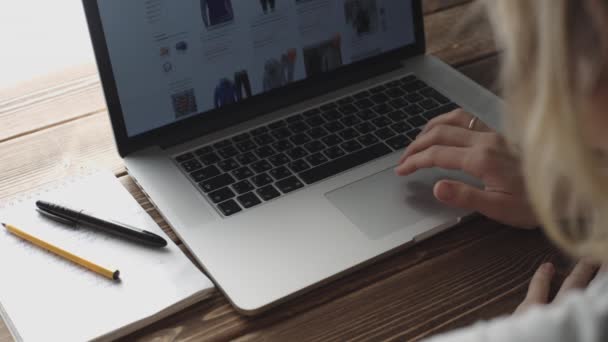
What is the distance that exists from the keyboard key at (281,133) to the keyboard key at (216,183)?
10cm

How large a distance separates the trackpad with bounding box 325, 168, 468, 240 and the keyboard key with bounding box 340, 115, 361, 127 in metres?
0.11

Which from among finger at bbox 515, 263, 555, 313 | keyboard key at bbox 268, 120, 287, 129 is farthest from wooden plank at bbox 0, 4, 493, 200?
finger at bbox 515, 263, 555, 313

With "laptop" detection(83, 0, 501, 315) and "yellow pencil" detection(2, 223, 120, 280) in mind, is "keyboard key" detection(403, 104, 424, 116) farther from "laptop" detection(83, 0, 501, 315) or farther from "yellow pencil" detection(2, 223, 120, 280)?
"yellow pencil" detection(2, 223, 120, 280)

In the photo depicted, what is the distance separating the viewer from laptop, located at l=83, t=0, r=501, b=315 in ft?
2.81

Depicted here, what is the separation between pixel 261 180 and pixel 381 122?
198 mm

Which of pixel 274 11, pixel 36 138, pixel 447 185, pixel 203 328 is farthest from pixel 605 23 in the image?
pixel 36 138

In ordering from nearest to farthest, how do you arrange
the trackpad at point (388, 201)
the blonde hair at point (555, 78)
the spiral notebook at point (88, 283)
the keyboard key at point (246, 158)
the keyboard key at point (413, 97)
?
the blonde hair at point (555, 78)
the spiral notebook at point (88, 283)
the trackpad at point (388, 201)
the keyboard key at point (246, 158)
the keyboard key at point (413, 97)

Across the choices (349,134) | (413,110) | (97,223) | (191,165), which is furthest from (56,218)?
(413,110)

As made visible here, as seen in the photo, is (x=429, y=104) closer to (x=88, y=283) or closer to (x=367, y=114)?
(x=367, y=114)

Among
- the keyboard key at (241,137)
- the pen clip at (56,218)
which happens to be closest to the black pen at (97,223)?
the pen clip at (56,218)

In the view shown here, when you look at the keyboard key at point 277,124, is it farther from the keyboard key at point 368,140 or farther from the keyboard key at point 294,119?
the keyboard key at point 368,140

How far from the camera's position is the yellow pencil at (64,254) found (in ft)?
2.68

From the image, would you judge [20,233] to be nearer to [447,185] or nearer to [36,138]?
[36,138]

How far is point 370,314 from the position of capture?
79 centimetres
